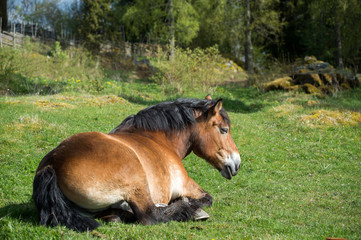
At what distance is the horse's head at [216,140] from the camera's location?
16.3 feet

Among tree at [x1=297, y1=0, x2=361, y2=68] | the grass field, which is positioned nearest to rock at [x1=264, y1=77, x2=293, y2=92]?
the grass field

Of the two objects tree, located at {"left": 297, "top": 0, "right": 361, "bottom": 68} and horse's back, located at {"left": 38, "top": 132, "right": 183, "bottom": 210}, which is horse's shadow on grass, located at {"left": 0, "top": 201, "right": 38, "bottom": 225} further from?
tree, located at {"left": 297, "top": 0, "right": 361, "bottom": 68}

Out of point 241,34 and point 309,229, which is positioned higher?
point 241,34

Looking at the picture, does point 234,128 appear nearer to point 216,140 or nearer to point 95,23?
point 216,140

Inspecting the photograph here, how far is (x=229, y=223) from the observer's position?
4207 mm

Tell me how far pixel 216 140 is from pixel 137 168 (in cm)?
153

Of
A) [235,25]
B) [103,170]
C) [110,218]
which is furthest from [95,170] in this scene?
[235,25]

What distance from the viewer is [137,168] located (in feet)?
12.6

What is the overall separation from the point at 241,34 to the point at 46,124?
25581 millimetres

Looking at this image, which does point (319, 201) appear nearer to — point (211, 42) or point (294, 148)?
point (294, 148)

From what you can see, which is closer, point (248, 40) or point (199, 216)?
point (199, 216)

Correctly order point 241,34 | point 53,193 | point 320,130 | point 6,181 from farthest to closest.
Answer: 1. point 241,34
2. point 320,130
3. point 6,181
4. point 53,193

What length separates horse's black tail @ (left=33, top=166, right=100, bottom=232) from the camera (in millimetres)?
3318

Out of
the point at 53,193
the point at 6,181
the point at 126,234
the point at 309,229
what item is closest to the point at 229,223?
the point at 309,229
